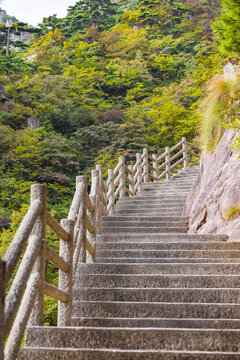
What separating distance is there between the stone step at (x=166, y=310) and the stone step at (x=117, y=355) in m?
0.90

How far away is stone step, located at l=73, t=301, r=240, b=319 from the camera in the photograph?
3.18m

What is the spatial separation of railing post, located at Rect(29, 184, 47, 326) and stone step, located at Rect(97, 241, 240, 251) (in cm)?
254

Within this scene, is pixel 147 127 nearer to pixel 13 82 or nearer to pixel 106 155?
pixel 106 155

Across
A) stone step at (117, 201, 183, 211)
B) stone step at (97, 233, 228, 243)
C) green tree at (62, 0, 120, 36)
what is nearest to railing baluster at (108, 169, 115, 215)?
stone step at (117, 201, 183, 211)

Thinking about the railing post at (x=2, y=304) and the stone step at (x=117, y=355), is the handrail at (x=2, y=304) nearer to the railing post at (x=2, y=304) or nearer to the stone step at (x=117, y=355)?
the railing post at (x=2, y=304)

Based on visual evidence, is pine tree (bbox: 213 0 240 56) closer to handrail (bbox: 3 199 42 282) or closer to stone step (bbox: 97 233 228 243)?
stone step (bbox: 97 233 228 243)

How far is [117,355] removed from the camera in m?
2.28

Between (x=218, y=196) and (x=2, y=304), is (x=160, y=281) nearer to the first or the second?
(x=2, y=304)

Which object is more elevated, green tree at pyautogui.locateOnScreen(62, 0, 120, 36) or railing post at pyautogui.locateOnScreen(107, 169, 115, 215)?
green tree at pyautogui.locateOnScreen(62, 0, 120, 36)

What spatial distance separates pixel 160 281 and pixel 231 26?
9.37 feet

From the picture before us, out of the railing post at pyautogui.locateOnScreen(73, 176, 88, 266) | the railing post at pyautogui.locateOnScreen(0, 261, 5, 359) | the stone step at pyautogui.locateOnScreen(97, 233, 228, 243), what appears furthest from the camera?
the stone step at pyautogui.locateOnScreen(97, 233, 228, 243)

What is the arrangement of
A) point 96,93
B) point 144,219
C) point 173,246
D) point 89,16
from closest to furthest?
point 173,246
point 144,219
point 96,93
point 89,16

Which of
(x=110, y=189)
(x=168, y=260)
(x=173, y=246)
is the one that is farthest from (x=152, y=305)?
(x=110, y=189)

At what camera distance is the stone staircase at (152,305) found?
8.20ft
